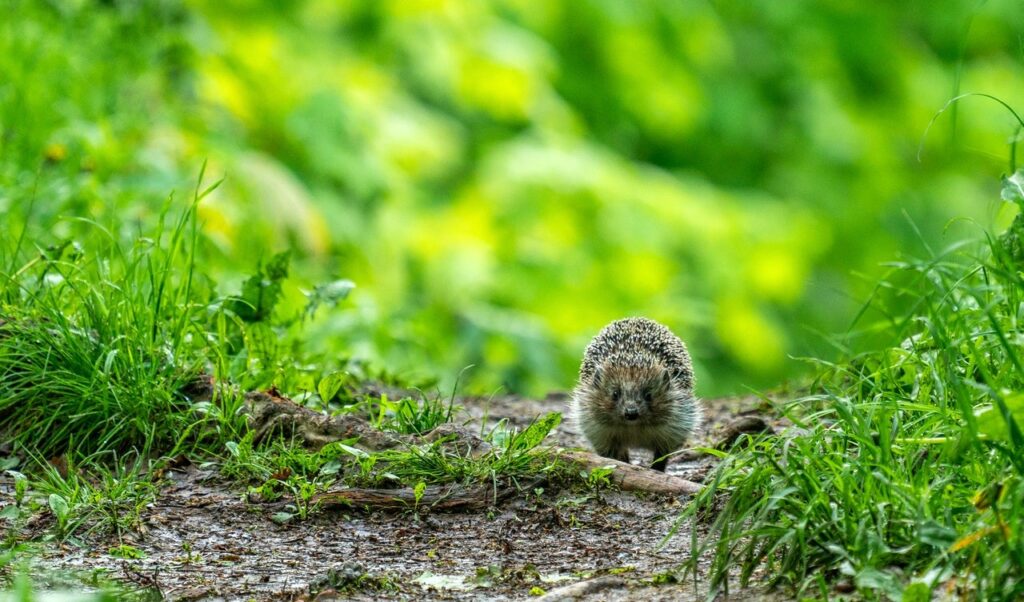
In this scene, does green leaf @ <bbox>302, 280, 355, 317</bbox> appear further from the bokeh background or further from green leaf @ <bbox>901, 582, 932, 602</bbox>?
green leaf @ <bbox>901, 582, 932, 602</bbox>

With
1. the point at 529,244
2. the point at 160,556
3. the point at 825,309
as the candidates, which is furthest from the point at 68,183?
the point at 825,309

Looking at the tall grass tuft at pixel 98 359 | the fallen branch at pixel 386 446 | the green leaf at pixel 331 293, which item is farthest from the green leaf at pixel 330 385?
the green leaf at pixel 331 293

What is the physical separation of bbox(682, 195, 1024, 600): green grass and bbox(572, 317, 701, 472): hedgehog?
5.07 feet

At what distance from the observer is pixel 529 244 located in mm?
12906

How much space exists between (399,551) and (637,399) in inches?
78.2

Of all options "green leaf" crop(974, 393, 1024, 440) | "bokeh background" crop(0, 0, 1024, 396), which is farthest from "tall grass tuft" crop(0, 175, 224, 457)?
"green leaf" crop(974, 393, 1024, 440)

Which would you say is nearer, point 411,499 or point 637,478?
point 411,499

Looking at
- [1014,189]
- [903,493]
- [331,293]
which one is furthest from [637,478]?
[331,293]

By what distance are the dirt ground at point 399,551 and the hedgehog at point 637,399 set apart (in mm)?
1206

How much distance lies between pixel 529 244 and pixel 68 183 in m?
6.41

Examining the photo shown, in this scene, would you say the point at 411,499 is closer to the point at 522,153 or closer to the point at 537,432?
the point at 537,432

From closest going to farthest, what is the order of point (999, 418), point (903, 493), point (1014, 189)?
1. point (999, 418)
2. point (903, 493)
3. point (1014, 189)

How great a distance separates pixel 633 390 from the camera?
5996 millimetres

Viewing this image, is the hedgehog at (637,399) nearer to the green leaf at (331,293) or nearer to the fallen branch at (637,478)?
the fallen branch at (637,478)
